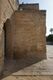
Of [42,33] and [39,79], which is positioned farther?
[42,33]

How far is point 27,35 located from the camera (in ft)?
39.6

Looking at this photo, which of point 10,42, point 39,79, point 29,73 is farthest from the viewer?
point 10,42

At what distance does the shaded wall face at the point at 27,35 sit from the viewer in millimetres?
11891

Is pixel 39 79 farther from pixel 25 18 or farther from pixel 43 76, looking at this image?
pixel 25 18

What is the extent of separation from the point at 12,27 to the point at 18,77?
5365mm

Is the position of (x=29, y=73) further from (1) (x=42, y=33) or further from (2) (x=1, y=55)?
(1) (x=42, y=33)

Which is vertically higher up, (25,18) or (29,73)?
(25,18)

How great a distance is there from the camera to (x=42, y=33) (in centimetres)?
1212

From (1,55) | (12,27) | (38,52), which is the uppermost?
(12,27)

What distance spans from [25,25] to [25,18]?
45 centimetres

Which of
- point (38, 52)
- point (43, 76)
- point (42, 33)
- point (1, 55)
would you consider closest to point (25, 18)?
point (42, 33)

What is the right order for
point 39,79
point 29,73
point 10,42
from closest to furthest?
point 39,79, point 29,73, point 10,42

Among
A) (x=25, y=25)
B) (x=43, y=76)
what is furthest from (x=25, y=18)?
(x=43, y=76)

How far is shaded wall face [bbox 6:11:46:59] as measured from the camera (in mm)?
11891
